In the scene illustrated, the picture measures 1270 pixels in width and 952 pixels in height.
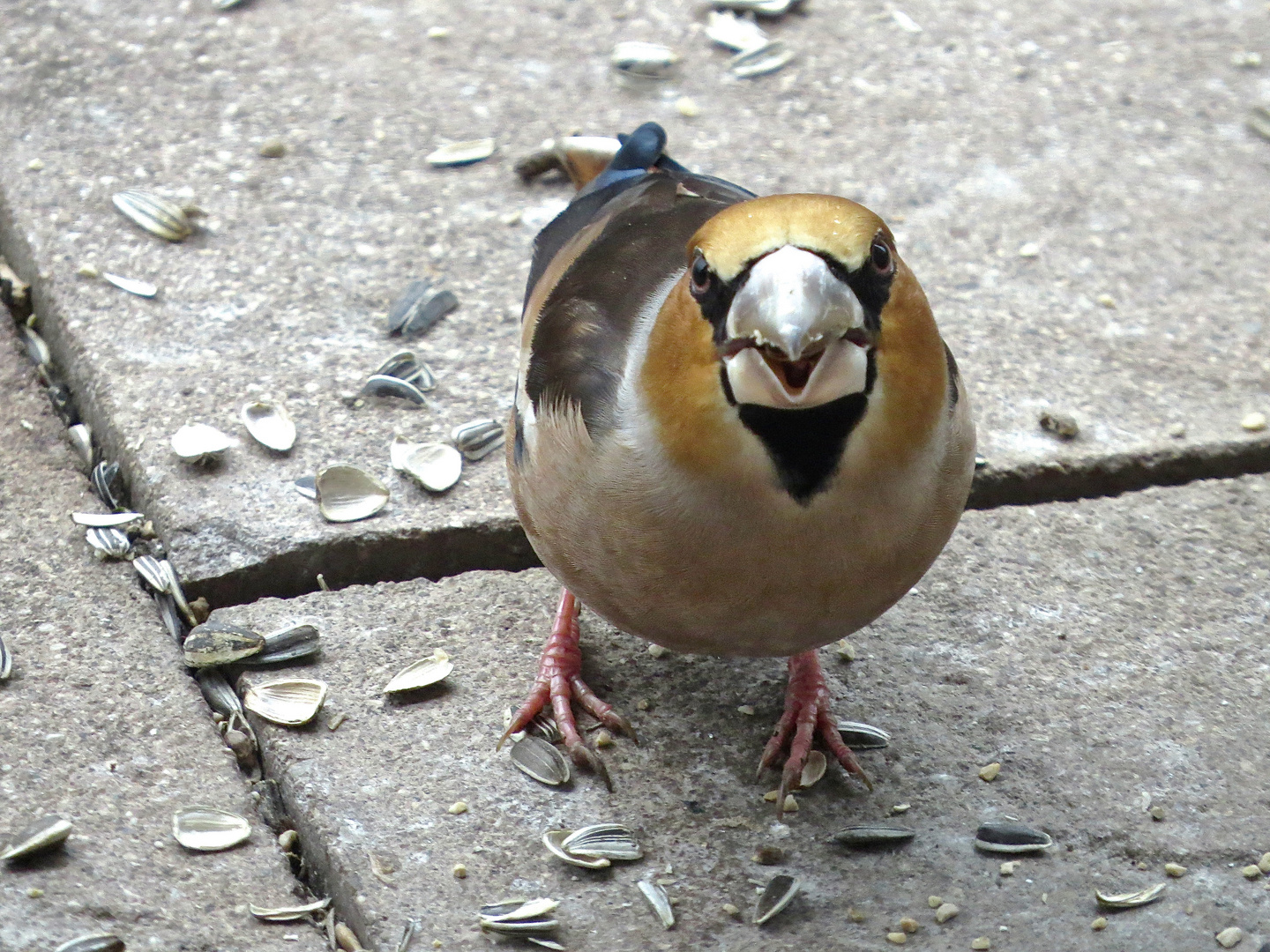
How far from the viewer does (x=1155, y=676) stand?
2734 millimetres

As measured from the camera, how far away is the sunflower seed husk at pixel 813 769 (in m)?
2.51

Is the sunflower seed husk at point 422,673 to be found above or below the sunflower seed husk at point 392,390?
below

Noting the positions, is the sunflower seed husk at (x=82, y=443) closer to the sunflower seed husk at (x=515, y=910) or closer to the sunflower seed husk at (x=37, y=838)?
the sunflower seed husk at (x=37, y=838)

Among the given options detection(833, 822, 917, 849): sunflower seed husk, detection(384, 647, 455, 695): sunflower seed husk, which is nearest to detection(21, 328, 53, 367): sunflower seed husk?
detection(384, 647, 455, 695): sunflower seed husk

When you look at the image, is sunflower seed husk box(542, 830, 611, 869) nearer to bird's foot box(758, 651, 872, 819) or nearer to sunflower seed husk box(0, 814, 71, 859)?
bird's foot box(758, 651, 872, 819)

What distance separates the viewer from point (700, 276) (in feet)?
6.40

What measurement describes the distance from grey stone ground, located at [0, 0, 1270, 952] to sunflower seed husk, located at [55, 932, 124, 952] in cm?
5

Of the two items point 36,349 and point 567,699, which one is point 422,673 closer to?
point 567,699

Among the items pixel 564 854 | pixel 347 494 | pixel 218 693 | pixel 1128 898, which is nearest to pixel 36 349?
pixel 347 494

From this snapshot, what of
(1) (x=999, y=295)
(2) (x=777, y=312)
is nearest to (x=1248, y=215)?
(1) (x=999, y=295)

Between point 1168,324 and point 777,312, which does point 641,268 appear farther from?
point 1168,324

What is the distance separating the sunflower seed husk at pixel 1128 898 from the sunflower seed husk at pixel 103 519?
194cm

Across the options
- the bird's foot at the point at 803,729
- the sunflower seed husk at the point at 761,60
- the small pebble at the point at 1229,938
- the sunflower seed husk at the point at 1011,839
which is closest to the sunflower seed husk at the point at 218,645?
the bird's foot at the point at 803,729

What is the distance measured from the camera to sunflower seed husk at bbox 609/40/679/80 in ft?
14.8
